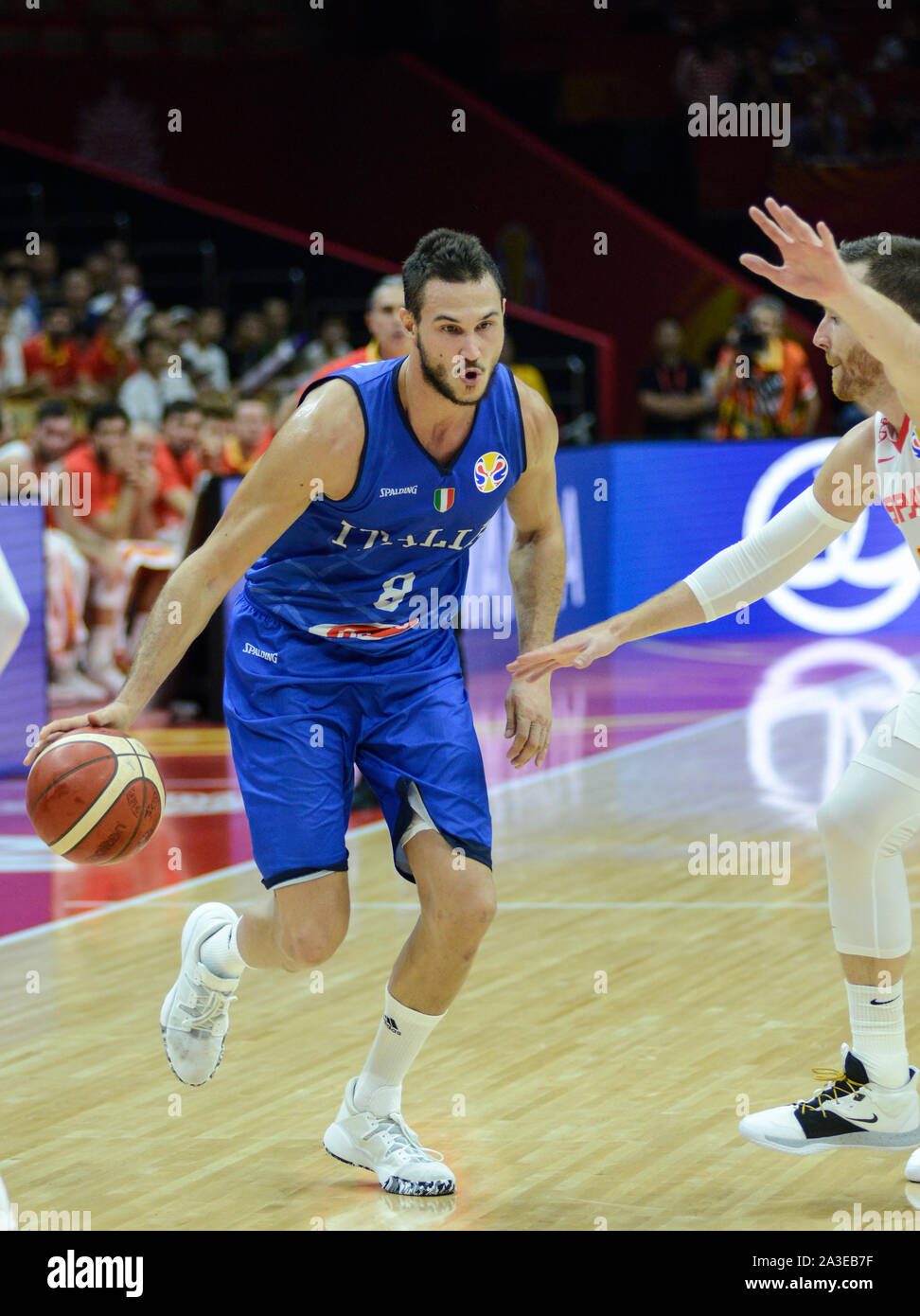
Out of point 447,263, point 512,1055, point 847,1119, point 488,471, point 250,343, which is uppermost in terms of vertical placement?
point 250,343

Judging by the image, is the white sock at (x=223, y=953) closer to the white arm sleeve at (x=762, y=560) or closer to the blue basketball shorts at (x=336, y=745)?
the blue basketball shorts at (x=336, y=745)

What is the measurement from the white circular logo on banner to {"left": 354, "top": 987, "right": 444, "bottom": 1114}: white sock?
994 cm

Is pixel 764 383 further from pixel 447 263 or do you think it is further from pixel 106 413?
pixel 447 263

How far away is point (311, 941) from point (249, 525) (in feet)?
3.09

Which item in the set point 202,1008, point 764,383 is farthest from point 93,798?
point 764,383

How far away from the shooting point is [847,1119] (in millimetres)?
4168

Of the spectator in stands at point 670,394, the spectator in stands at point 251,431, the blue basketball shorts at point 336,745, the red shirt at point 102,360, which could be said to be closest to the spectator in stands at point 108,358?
the red shirt at point 102,360

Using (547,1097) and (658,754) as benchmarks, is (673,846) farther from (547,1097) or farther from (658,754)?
(547,1097)

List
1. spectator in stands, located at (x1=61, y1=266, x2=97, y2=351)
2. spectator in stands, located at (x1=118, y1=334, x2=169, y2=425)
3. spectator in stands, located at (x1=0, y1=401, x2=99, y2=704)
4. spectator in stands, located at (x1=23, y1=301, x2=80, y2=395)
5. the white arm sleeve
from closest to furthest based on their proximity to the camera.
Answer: the white arm sleeve < spectator in stands, located at (x1=0, y1=401, x2=99, y2=704) < spectator in stands, located at (x1=118, y1=334, x2=169, y2=425) < spectator in stands, located at (x1=23, y1=301, x2=80, y2=395) < spectator in stands, located at (x1=61, y1=266, x2=97, y2=351)

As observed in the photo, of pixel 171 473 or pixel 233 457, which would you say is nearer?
pixel 171 473

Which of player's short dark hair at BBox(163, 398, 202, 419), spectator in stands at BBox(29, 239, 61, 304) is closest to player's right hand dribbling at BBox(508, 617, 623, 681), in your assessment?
player's short dark hair at BBox(163, 398, 202, 419)

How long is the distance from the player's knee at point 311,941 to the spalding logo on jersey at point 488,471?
1.02m

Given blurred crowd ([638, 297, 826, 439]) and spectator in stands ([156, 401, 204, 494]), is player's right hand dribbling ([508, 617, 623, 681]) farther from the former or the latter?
blurred crowd ([638, 297, 826, 439])

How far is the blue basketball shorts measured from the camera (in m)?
4.16
